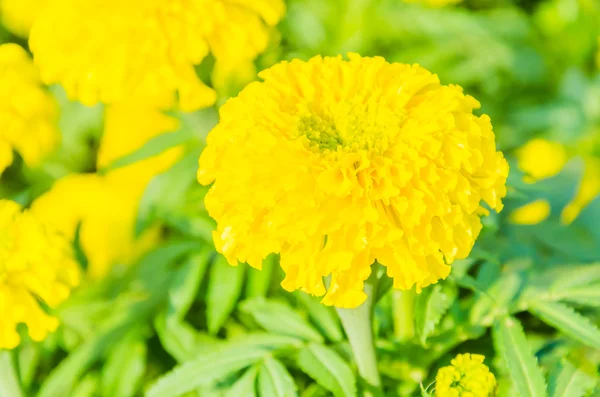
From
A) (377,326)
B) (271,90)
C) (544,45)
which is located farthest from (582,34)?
(271,90)

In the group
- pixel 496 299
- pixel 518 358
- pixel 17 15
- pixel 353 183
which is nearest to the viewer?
pixel 353 183

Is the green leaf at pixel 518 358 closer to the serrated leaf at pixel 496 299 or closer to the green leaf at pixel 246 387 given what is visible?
the serrated leaf at pixel 496 299

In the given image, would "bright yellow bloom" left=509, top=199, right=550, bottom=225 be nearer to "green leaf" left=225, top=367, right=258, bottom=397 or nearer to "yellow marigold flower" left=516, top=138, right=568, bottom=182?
"yellow marigold flower" left=516, top=138, right=568, bottom=182

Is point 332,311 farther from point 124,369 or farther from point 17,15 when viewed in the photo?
point 17,15

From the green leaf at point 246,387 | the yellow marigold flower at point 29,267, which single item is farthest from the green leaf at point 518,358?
the yellow marigold flower at point 29,267

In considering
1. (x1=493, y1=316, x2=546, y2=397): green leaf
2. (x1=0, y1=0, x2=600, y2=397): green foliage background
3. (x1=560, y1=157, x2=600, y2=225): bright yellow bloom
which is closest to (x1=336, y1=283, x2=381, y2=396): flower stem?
(x1=0, y1=0, x2=600, y2=397): green foliage background

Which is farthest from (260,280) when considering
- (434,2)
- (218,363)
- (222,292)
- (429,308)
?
(434,2)
